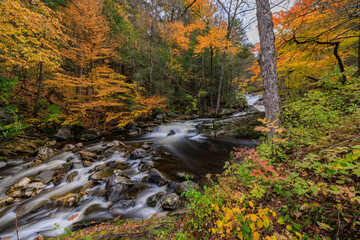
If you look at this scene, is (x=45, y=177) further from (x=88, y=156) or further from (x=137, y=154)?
(x=137, y=154)

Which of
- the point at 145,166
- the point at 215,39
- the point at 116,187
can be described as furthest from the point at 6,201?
the point at 215,39

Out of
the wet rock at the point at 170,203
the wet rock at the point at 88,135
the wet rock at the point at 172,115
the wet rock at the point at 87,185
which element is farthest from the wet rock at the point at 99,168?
the wet rock at the point at 172,115

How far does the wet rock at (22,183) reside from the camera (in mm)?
4400

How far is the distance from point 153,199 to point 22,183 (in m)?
4.68

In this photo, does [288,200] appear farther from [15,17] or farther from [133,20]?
[133,20]

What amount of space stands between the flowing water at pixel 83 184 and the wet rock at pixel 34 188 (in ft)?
0.47

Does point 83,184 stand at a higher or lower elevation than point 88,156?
lower

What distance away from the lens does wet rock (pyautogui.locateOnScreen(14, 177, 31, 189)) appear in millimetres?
4400

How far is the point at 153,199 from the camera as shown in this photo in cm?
388

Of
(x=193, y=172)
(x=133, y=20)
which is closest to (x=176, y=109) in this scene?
(x=133, y=20)

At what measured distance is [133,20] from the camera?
51.0 feet

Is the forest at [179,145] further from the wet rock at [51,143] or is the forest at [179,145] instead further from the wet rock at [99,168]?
the wet rock at [51,143]

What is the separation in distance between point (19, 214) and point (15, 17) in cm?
613

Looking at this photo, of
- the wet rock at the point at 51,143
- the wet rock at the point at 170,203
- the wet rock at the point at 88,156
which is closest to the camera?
the wet rock at the point at 170,203
